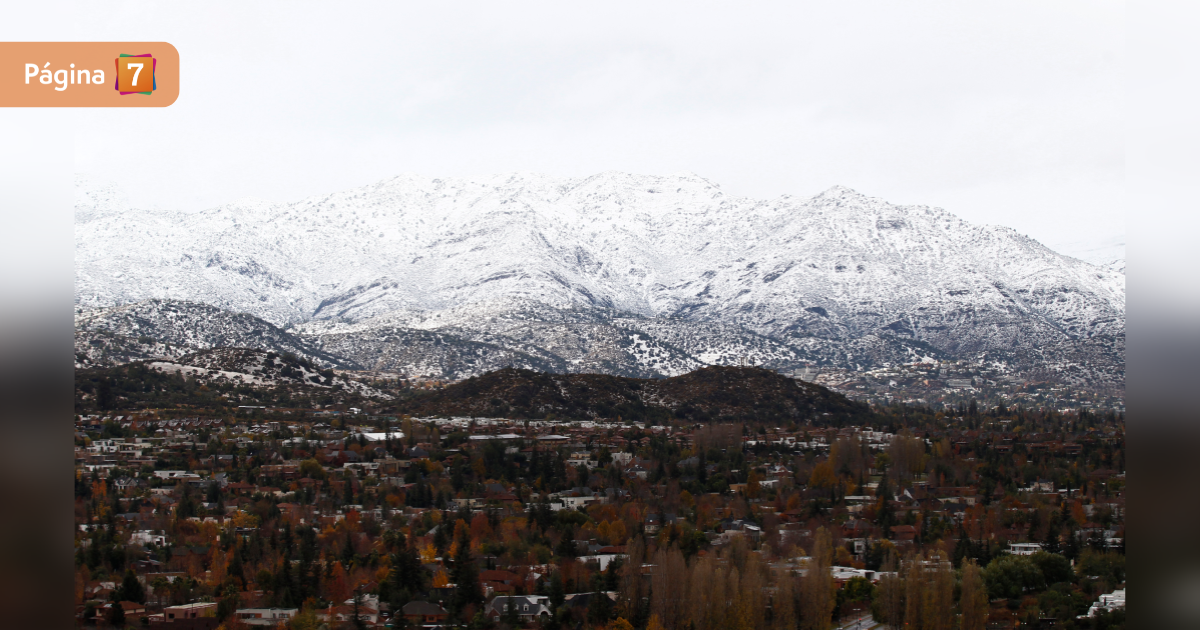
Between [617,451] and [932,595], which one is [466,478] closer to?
[617,451]

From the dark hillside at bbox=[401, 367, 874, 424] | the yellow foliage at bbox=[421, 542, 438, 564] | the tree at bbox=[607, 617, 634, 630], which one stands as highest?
the dark hillside at bbox=[401, 367, 874, 424]

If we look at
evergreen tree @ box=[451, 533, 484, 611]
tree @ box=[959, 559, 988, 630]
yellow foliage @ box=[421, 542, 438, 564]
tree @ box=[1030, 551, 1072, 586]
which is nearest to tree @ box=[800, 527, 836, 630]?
tree @ box=[959, 559, 988, 630]

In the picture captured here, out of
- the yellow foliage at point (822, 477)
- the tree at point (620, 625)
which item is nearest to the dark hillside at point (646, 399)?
the yellow foliage at point (822, 477)

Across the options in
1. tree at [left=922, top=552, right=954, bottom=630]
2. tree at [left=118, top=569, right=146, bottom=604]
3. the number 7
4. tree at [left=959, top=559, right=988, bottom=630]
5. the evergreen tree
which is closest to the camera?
the number 7

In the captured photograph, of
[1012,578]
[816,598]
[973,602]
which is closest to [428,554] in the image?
[816,598]

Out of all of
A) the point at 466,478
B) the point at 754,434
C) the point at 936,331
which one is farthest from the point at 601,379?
the point at 936,331

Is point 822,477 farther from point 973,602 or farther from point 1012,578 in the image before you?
point 973,602

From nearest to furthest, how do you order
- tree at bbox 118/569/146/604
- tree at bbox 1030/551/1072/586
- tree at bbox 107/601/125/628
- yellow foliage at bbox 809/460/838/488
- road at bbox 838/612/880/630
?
tree at bbox 107/601/125/628 < tree at bbox 118/569/146/604 < road at bbox 838/612/880/630 < tree at bbox 1030/551/1072/586 < yellow foliage at bbox 809/460/838/488

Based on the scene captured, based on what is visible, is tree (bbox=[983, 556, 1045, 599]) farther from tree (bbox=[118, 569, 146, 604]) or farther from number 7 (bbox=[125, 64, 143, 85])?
number 7 (bbox=[125, 64, 143, 85])

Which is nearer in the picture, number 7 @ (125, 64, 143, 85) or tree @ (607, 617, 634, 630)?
number 7 @ (125, 64, 143, 85)

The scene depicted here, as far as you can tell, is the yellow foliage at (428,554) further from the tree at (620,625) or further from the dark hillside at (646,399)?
the dark hillside at (646,399)
